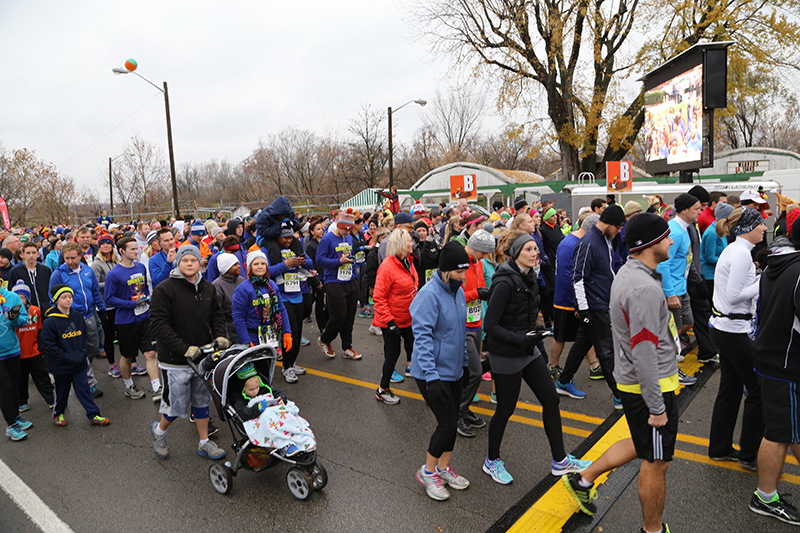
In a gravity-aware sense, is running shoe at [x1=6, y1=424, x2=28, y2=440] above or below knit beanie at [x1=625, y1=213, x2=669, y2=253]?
below

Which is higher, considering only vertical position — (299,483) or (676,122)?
(676,122)

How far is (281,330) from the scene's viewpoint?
5.67 meters

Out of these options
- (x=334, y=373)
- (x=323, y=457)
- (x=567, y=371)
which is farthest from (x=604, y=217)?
(x=334, y=373)

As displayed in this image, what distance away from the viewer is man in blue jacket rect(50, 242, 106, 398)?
6.14 metres

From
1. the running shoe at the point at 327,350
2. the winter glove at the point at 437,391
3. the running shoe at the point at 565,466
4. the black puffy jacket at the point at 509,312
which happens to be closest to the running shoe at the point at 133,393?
the running shoe at the point at 327,350

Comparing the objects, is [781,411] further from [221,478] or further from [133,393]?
[133,393]

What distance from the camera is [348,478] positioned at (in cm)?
416

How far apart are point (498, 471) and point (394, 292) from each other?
2246mm

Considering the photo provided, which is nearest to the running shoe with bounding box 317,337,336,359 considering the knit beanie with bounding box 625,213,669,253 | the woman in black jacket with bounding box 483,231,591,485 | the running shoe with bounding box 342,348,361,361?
the running shoe with bounding box 342,348,361,361

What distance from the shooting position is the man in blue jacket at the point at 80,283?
20.1 feet

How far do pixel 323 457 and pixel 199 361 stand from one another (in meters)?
1.50

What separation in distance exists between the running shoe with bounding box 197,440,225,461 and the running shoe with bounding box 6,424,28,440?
2275mm

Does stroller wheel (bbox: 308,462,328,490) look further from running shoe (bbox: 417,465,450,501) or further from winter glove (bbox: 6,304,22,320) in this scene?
winter glove (bbox: 6,304,22,320)

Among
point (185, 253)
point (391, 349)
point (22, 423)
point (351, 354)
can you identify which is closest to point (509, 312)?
point (391, 349)
